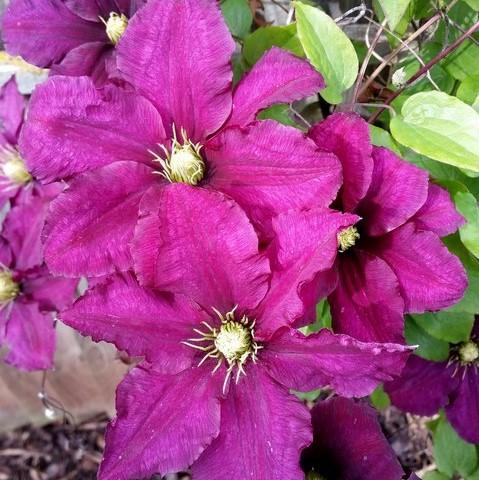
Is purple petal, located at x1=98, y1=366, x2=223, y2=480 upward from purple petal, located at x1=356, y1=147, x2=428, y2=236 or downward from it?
downward

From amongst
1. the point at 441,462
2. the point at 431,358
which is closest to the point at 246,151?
the point at 431,358

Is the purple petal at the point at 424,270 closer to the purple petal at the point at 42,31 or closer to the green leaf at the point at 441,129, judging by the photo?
the green leaf at the point at 441,129

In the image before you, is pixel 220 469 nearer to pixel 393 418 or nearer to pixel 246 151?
pixel 246 151

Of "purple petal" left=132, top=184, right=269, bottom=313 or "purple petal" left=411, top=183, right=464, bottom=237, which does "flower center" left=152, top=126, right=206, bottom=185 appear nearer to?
"purple petal" left=132, top=184, right=269, bottom=313

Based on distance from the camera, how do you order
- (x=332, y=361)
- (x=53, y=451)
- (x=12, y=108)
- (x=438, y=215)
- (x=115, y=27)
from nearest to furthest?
(x=332, y=361)
(x=438, y=215)
(x=115, y=27)
(x=12, y=108)
(x=53, y=451)

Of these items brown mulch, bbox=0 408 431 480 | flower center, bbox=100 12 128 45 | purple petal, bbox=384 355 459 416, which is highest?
flower center, bbox=100 12 128 45

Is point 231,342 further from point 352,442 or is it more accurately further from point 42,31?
point 42,31

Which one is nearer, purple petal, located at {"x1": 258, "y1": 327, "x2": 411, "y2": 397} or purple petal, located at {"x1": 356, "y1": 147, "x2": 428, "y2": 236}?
purple petal, located at {"x1": 258, "y1": 327, "x2": 411, "y2": 397}

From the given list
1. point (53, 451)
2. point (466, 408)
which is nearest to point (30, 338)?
point (466, 408)

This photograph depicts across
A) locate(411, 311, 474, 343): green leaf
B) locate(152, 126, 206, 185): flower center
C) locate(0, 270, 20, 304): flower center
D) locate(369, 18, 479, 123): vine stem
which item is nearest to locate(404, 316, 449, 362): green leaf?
locate(411, 311, 474, 343): green leaf
